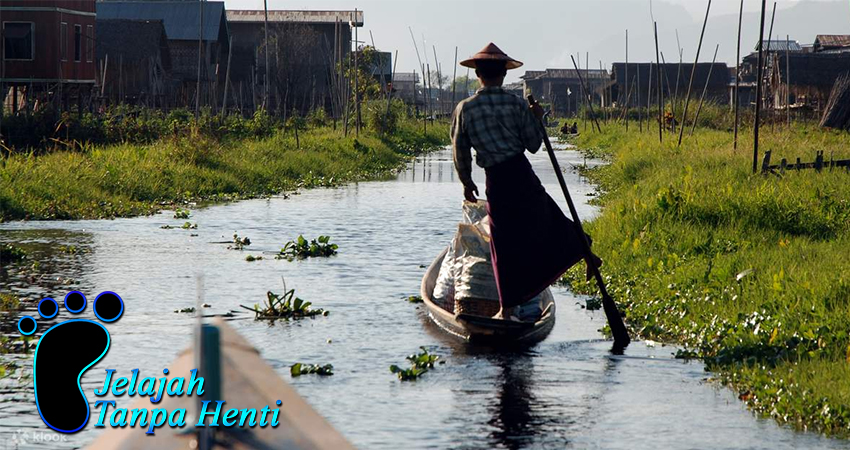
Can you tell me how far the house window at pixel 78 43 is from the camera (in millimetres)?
35406

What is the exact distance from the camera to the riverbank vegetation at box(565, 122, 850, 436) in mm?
7105

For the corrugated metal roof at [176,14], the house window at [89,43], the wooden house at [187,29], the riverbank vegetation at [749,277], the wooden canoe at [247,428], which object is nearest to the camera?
the wooden canoe at [247,428]

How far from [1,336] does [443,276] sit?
11.4ft

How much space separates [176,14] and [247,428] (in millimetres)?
51895

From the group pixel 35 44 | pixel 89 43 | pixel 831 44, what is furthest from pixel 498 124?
pixel 831 44

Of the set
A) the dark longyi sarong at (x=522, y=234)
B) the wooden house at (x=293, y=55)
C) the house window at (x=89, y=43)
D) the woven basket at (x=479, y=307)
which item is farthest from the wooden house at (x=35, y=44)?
the dark longyi sarong at (x=522, y=234)

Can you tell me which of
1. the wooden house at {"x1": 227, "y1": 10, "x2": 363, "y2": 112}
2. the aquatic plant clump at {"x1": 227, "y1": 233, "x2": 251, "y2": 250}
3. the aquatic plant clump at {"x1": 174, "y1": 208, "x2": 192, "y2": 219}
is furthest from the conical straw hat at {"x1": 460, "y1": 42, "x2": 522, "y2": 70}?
the wooden house at {"x1": 227, "y1": 10, "x2": 363, "y2": 112}

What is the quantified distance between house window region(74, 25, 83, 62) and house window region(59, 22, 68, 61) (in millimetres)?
905

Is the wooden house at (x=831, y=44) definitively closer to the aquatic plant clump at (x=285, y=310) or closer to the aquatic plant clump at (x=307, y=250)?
the aquatic plant clump at (x=307, y=250)

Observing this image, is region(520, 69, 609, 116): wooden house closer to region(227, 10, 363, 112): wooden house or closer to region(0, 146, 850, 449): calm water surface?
region(227, 10, 363, 112): wooden house

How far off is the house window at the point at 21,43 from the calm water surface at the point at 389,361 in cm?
1972

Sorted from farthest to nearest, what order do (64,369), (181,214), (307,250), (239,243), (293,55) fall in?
(293,55)
(181,214)
(239,243)
(307,250)
(64,369)

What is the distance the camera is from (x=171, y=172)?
72.1 feet

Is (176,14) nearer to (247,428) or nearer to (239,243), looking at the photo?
(239,243)
